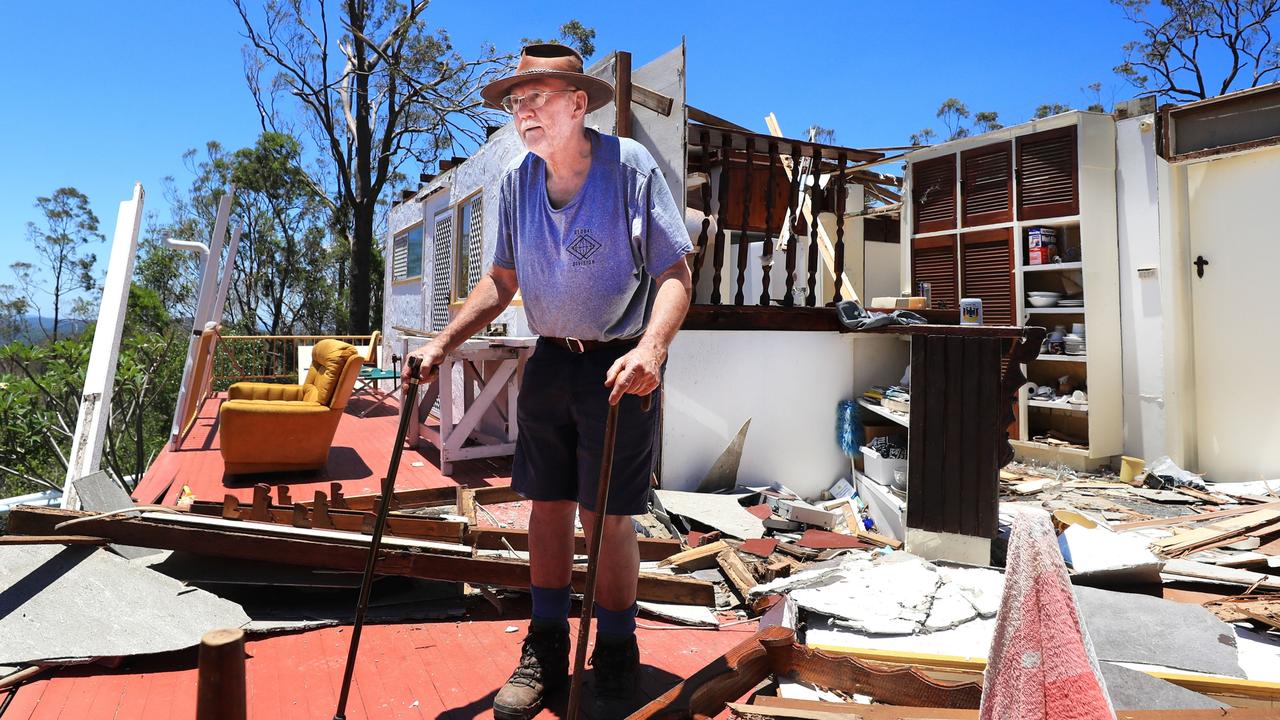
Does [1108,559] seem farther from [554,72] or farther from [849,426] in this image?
[554,72]

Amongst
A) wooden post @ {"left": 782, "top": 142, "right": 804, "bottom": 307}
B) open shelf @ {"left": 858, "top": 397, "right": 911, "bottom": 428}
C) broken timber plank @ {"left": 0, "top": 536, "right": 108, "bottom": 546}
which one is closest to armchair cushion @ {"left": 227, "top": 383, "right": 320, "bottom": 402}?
broken timber plank @ {"left": 0, "top": 536, "right": 108, "bottom": 546}

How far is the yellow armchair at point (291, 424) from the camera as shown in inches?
225

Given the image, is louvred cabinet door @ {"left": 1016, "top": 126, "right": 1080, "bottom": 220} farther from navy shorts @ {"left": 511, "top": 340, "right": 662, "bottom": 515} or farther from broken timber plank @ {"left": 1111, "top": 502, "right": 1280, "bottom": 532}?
navy shorts @ {"left": 511, "top": 340, "right": 662, "bottom": 515}

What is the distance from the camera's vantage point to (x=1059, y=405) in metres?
7.95

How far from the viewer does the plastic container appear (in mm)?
5562

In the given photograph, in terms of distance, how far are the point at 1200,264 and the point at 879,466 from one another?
14.8 ft

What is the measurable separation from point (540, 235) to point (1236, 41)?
76.4 ft

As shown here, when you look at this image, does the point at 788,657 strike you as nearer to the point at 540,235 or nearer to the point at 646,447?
the point at 646,447

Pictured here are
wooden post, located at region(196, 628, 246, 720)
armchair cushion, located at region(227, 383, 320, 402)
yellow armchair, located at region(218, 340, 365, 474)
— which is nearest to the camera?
wooden post, located at region(196, 628, 246, 720)

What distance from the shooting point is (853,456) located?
6312 mm

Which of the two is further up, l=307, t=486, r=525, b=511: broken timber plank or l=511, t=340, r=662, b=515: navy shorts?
l=511, t=340, r=662, b=515: navy shorts

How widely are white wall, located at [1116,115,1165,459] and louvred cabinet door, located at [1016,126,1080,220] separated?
1.60 feet

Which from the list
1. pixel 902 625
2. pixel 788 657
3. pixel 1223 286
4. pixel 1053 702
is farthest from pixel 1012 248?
pixel 1053 702

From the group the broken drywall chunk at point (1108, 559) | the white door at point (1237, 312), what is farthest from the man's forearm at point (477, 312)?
the white door at point (1237, 312)
